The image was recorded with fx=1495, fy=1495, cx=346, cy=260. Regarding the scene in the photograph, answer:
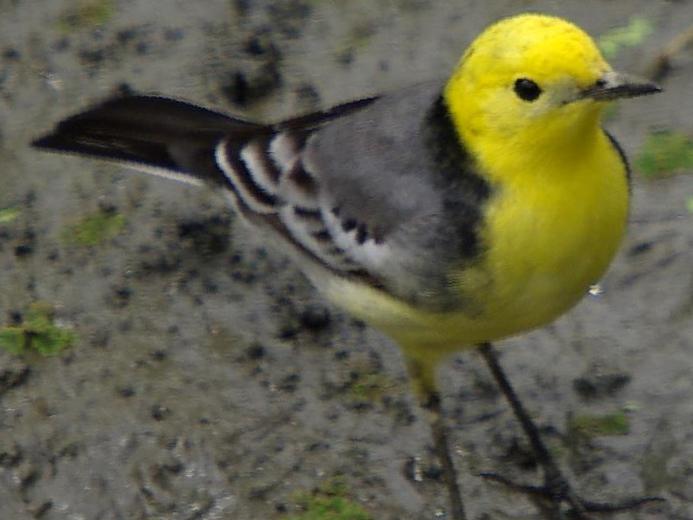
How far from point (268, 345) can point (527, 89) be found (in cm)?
224

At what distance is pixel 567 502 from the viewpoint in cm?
583

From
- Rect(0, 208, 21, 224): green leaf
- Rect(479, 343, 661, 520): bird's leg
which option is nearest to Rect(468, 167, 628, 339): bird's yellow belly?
Rect(479, 343, 661, 520): bird's leg

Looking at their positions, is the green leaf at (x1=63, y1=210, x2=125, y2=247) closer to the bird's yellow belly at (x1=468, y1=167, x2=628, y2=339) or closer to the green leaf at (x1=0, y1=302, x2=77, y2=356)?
the green leaf at (x1=0, y1=302, x2=77, y2=356)

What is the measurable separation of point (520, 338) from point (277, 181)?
132 centimetres

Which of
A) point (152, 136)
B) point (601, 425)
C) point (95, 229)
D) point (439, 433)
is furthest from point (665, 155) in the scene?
point (95, 229)

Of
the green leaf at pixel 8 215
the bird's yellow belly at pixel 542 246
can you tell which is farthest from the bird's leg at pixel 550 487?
the green leaf at pixel 8 215

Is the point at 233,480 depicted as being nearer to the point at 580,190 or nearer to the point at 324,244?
the point at 324,244

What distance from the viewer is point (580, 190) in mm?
4832

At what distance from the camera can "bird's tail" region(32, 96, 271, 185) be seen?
19.9 feet

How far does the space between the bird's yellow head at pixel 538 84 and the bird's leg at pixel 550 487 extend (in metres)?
1.39

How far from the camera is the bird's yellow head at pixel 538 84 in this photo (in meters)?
4.56

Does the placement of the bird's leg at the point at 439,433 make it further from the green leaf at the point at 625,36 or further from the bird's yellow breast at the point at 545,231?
the green leaf at the point at 625,36

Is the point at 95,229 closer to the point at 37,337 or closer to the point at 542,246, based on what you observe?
the point at 37,337

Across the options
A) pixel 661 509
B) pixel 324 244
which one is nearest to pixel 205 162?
pixel 324 244
